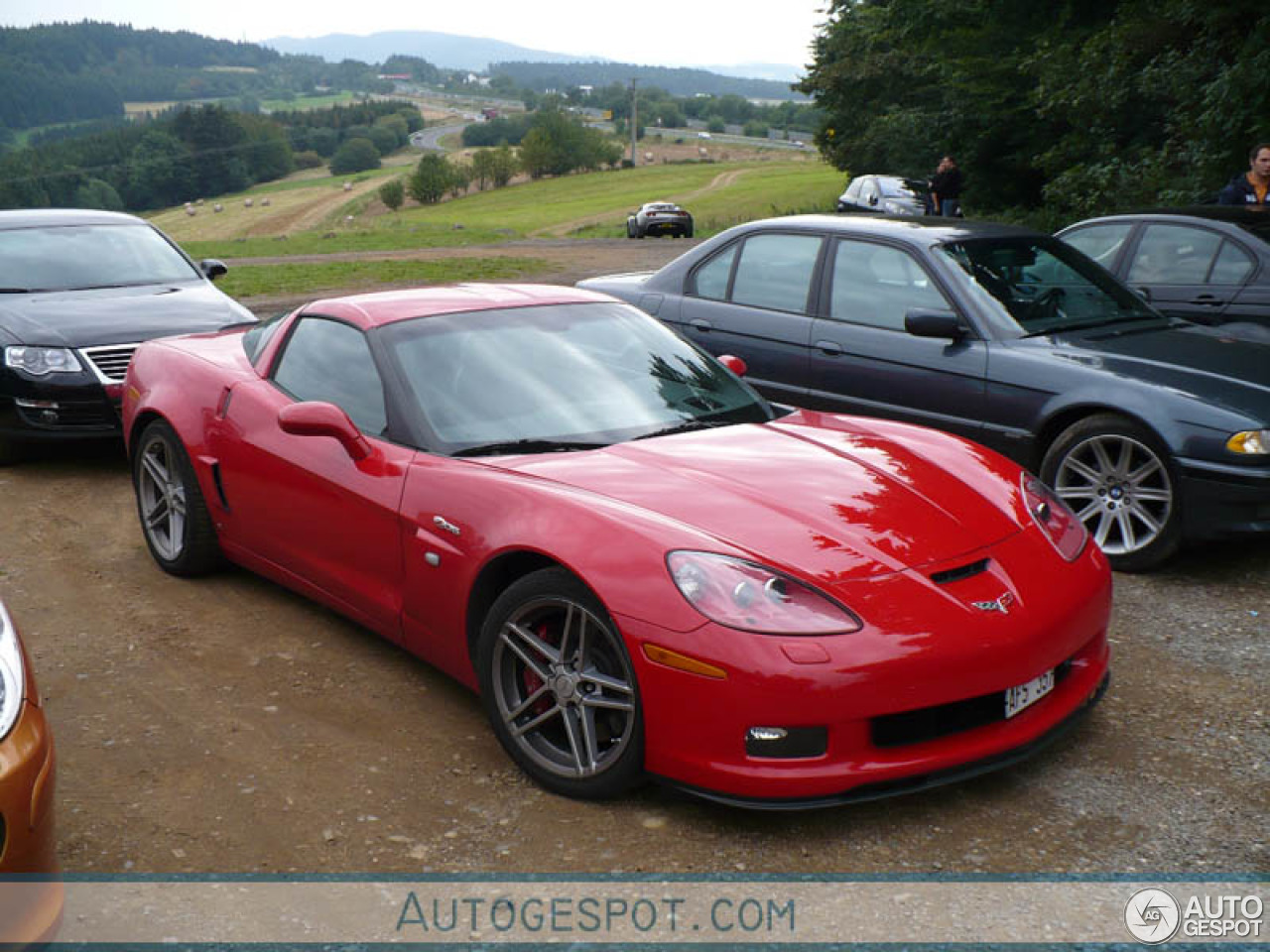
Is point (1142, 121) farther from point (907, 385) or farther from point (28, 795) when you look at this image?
point (28, 795)

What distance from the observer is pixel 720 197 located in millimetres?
63906

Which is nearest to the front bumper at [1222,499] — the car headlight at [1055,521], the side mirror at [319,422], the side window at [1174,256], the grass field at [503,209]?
the car headlight at [1055,521]

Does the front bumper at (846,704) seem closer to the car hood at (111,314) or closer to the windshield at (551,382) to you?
the windshield at (551,382)

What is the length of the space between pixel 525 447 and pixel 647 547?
2.93 feet

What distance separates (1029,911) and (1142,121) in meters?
18.1

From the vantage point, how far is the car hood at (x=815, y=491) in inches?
139

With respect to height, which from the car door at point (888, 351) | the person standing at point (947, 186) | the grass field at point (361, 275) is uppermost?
the car door at point (888, 351)

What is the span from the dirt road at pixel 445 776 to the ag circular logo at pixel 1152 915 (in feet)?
0.40

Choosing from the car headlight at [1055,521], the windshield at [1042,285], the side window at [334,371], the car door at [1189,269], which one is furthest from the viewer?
the car door at [1189,269]

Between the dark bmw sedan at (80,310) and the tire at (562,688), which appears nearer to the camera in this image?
the tire at (562,688)

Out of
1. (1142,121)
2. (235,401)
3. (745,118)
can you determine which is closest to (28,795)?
(235,401)

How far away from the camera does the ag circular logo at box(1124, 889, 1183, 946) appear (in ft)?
9.61

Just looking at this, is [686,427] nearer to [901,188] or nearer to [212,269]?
[212,269]

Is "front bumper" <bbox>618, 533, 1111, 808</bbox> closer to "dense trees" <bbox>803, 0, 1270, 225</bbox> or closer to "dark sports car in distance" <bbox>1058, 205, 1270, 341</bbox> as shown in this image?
"dark sports car in distance" <bbox>1058, 205, 1270, 341</bbox>
